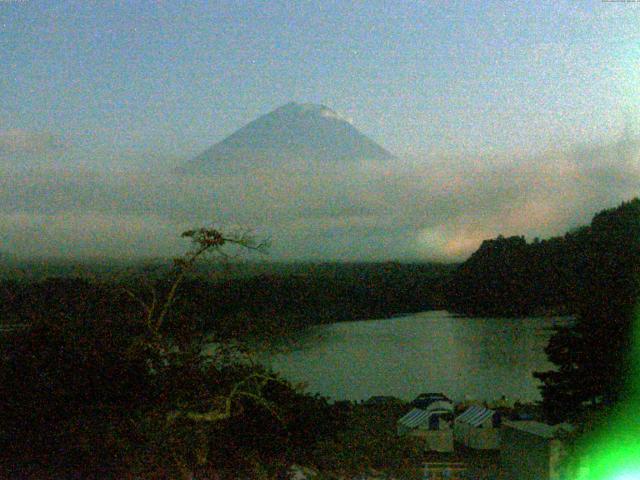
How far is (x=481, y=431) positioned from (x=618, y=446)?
5502mm

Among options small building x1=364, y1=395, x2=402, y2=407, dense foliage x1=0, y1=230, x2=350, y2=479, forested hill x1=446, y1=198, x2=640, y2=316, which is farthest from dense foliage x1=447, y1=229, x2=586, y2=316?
dense foliage x1=0, y1=230, x2=350, y2=479

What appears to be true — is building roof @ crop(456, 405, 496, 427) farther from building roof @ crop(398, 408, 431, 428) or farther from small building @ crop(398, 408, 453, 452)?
building roof @ crop(398, 408, 431, 428)

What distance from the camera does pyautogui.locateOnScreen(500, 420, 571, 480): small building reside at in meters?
5.43

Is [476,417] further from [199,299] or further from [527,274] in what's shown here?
[527,274]

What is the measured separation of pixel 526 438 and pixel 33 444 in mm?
3983

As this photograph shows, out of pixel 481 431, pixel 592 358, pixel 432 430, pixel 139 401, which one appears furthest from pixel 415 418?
pixel 139 401

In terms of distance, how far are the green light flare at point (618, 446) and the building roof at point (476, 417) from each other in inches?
176

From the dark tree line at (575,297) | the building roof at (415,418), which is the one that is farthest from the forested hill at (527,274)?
the building roof at (415,418)

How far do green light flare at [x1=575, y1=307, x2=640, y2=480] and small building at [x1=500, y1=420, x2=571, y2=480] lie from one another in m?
0.32

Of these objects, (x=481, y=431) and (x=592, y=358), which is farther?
(x=481, y=431)

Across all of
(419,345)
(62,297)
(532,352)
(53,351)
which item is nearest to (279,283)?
(62,297)

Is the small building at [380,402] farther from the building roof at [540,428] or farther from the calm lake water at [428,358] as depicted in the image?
the building roof at [540,428]

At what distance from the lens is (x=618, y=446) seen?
4.98m

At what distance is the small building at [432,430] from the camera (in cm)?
1014
